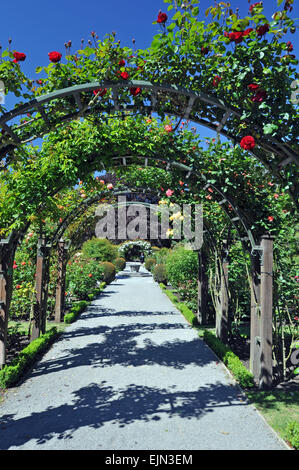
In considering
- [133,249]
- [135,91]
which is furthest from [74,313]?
[133,249]

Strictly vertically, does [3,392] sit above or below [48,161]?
below

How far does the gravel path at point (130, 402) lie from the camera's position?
3.12 meters

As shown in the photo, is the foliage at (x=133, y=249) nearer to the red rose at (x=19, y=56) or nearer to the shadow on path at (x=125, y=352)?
the shadow on path at (x=125, y=352)

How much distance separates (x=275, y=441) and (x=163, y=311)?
731cm

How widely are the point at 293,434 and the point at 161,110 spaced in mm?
3455

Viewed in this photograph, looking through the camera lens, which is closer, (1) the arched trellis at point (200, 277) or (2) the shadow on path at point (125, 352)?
(1) the arched trellis at point (200, 277)

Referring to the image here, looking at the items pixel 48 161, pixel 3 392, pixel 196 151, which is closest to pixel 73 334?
pixel 3 392

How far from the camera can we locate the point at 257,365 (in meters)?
4.57

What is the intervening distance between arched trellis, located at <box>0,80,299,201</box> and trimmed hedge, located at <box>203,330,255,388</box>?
103 inches

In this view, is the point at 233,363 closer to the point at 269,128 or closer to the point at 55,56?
the point at 269,128

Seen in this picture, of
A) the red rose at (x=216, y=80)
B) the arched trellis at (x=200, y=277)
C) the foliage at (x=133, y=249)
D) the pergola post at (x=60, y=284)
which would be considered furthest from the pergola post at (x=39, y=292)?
the foliage at (x=133, y=249)

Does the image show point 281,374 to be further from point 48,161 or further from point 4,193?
point 4,193

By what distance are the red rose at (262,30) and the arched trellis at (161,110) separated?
60cm

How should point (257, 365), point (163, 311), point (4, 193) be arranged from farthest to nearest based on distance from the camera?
1. point (163, 311)
2. point (4, 193)
3. point (257, 365)
